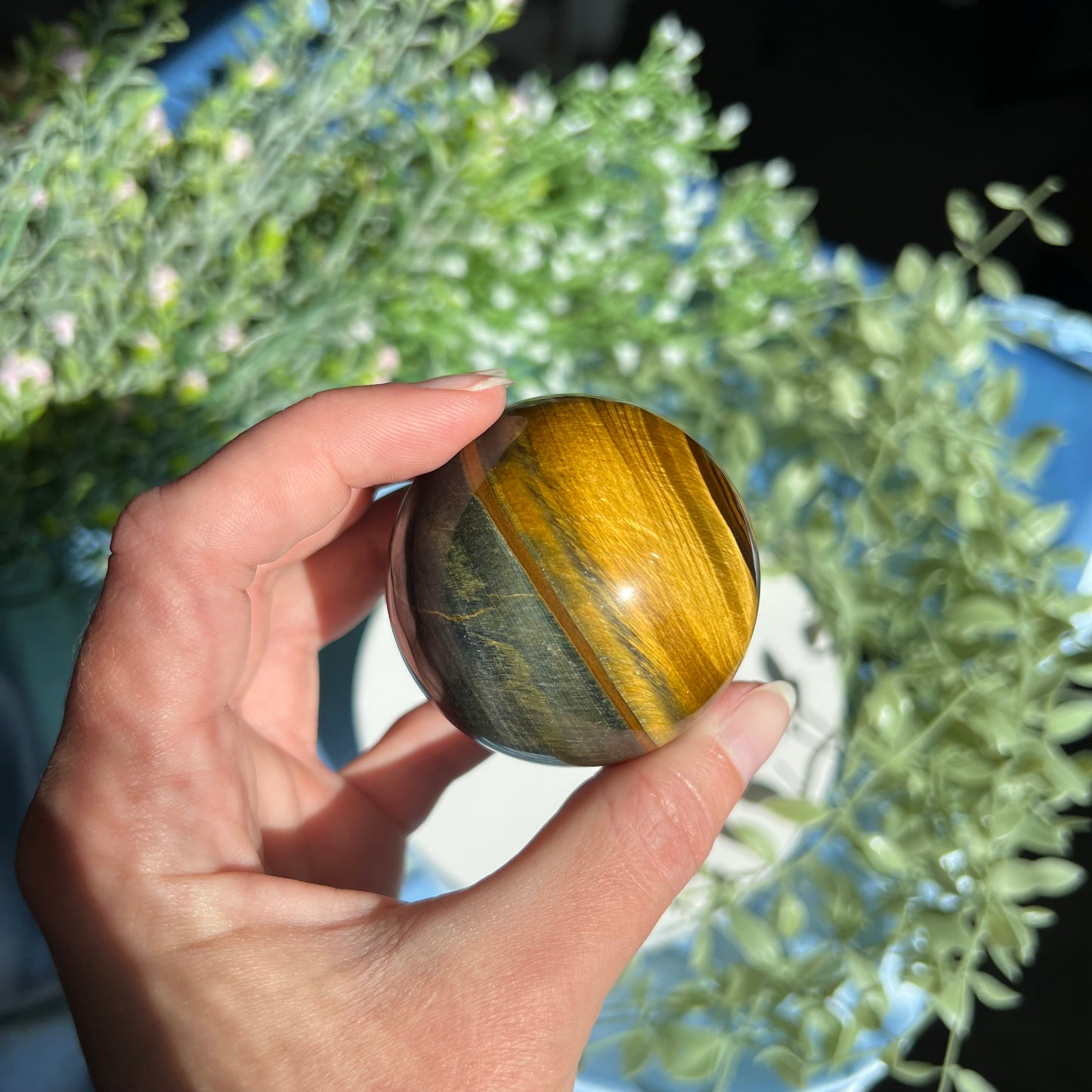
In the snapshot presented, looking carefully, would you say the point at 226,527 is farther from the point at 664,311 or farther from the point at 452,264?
the point at 664,311

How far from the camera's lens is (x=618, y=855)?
1.76 ft

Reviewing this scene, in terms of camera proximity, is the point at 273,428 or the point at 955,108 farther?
the point at 955,108

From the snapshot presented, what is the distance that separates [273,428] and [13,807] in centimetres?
51

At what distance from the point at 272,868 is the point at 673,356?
0.56 m

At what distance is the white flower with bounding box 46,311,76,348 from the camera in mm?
707

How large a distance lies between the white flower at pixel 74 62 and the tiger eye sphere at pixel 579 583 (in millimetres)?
428

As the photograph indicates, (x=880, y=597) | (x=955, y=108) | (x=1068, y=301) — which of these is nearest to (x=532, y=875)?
(x=880, y=597)

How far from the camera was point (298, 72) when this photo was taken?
79 centimetres

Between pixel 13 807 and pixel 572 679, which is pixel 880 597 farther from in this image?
pixel 13 807

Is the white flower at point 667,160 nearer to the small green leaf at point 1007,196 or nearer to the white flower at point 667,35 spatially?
the white flower at point 667,35

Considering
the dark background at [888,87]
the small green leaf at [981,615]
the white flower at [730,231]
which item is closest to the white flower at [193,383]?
the white flower at [730,231]

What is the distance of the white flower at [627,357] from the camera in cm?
90

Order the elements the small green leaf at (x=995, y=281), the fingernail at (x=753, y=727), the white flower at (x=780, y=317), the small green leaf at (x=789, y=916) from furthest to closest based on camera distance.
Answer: the white flower at (x=780, y=317) < the small green leaf at (x=995, y=281) < the small green leaf at (x=789, y=916) < the fingernail at (x=753, y=727)

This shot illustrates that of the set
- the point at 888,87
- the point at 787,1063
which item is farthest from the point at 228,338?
the point at 888,87
